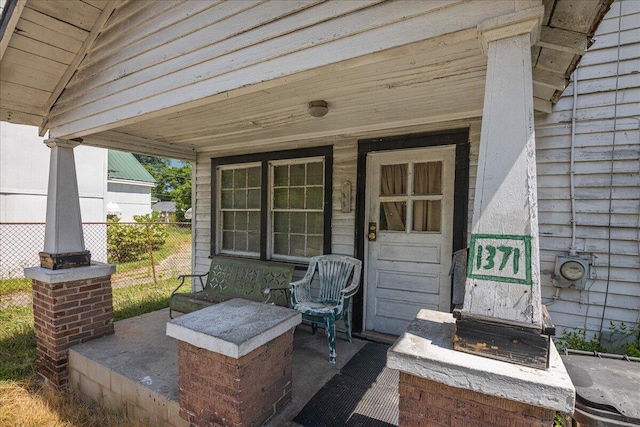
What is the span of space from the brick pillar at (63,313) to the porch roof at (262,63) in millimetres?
1359

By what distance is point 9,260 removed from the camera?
679cm

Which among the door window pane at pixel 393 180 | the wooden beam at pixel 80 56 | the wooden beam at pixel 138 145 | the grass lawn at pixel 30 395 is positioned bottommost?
the grass lawn at pixel 30 395

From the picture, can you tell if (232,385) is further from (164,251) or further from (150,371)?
(164,251)

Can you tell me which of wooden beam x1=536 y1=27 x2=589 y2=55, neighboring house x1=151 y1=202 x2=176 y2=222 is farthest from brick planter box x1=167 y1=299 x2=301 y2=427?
neighboring house x1=151 y1=202 x2=176 y2=222

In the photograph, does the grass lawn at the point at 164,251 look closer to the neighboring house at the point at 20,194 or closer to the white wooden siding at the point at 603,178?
the neighboring house at the point at 20,194

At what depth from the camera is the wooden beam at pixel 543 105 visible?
2365 millimetres

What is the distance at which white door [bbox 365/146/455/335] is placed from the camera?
3.00 m

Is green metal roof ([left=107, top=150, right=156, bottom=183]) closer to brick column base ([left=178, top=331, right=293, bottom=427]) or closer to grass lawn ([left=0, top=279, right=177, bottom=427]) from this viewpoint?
grass lawn ([left=0, top=279, right=177, bottom=427])

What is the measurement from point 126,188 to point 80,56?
12280 mm

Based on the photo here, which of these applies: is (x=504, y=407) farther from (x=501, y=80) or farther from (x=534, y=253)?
(x=501, y=80)

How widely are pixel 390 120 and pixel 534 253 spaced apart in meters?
2.16

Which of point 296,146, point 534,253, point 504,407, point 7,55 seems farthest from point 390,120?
point 7,55

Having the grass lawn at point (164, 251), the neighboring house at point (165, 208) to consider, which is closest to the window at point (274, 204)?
the grass lawn at point (164, 251)

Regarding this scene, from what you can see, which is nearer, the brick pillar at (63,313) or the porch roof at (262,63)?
the porch roof at (262,63)
